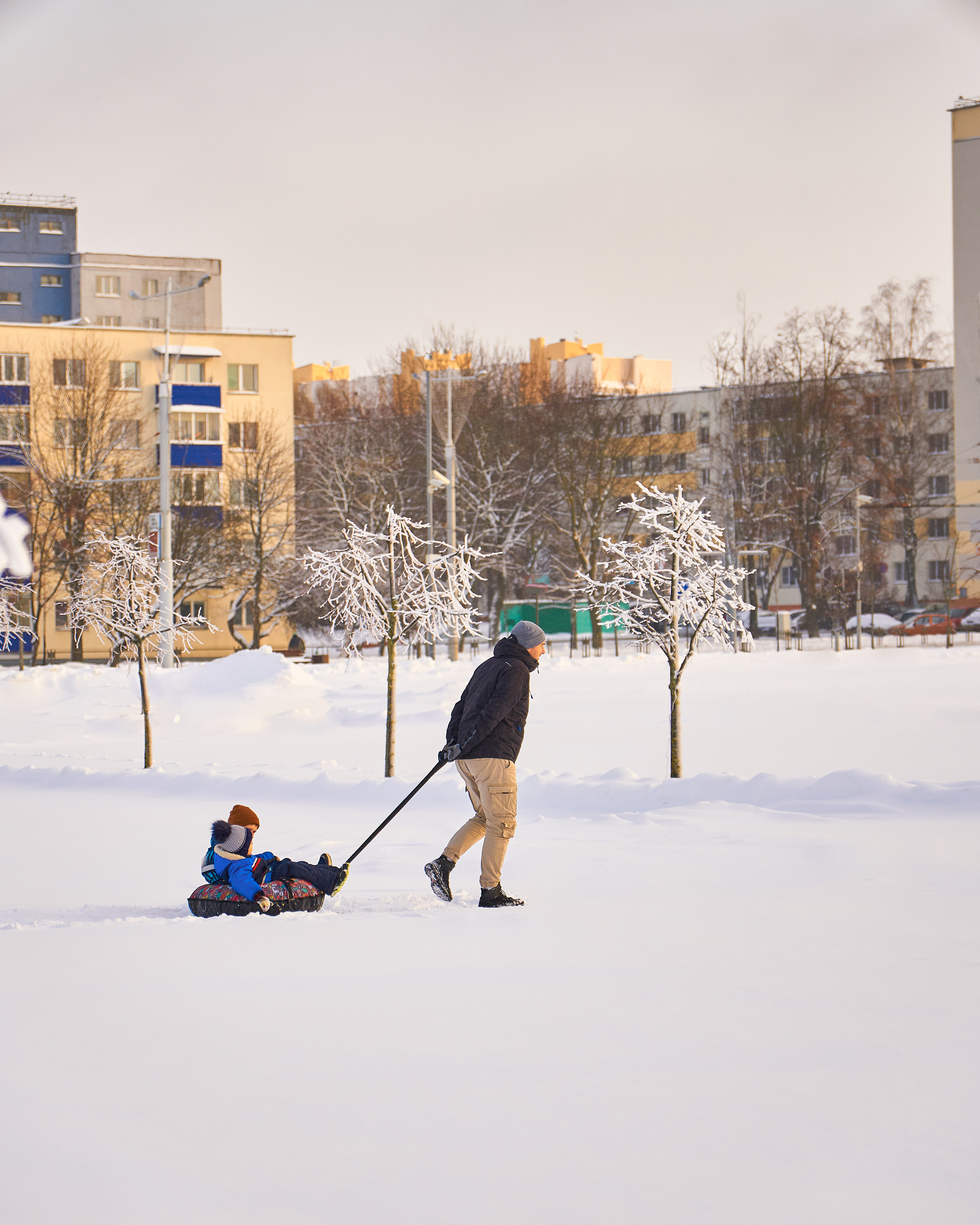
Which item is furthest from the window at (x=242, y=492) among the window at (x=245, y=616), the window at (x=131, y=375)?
the window at (x=131, y=375)

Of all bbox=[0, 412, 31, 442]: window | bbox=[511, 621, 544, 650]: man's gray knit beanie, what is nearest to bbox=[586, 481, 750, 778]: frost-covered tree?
Answer: bbox=[511, 621, 544, 650]: man's gray knit beanie

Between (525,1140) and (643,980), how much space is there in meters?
1.77

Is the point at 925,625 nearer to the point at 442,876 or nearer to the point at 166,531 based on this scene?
the point at 166,531

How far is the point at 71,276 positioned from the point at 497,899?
239 feet

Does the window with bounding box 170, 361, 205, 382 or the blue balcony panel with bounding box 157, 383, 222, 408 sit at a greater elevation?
the window with bounding box 170, 361, 205, 382

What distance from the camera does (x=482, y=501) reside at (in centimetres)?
4781

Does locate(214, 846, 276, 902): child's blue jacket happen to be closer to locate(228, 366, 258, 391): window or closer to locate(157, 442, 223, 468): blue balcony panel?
locate(157, 442, 223, 468): blue balcony panel

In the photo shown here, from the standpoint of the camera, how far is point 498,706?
6.89 metres

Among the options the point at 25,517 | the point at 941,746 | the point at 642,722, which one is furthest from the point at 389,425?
the point at 941,746

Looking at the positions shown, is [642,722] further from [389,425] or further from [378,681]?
[389,425]

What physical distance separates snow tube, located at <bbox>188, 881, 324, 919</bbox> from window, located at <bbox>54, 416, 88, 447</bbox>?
38169 mm

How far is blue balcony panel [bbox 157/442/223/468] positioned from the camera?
166 ft

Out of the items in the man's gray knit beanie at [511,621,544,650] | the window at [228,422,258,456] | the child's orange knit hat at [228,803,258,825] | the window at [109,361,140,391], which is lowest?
the child's orange knit hat at [228,803,258,825]

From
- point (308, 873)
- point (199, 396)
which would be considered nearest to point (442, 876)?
point (308, 873)
